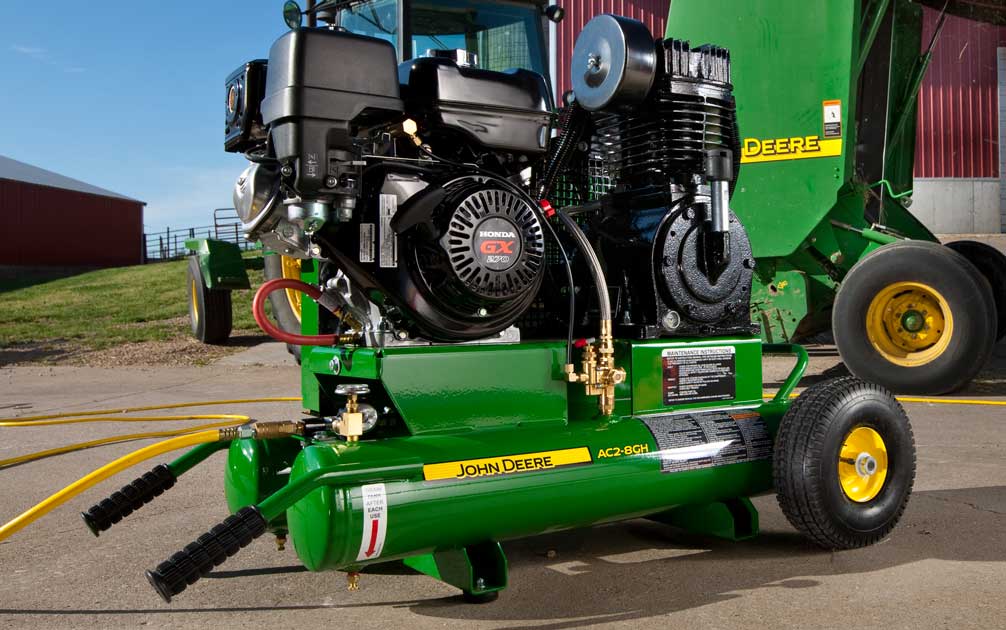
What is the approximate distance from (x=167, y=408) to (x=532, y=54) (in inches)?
176

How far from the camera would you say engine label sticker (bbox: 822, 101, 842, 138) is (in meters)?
6.83

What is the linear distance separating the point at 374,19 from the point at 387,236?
4.39 ft

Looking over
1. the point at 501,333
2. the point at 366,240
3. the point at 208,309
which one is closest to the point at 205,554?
the point at 366,240

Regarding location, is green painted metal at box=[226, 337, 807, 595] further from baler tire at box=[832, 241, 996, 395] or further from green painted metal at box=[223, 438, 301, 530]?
baler tire at box=[832, 241, 996, 395]

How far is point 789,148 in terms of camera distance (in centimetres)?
703

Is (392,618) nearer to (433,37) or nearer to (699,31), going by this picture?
(433,37)

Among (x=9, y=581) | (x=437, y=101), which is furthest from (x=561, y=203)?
(x=9, y=581)

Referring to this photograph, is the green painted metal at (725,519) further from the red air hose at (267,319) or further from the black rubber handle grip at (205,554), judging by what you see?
the black rubber handle grip at (205,554)

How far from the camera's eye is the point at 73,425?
634cm

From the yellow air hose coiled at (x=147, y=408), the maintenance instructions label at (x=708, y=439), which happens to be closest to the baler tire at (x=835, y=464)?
the maintenance instructions label at (x=708, y=439)

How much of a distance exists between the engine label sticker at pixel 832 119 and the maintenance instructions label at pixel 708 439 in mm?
3992

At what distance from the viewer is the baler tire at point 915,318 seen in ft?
21.3

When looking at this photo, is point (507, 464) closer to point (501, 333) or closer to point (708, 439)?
point (501, 333)

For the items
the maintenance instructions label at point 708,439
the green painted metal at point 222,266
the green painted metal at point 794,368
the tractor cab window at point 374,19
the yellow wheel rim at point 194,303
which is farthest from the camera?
the yellow wheel rim at point 194,303
